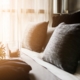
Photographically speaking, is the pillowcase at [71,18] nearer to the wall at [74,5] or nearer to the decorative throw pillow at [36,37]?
the decorative throw pillow at [36,37]

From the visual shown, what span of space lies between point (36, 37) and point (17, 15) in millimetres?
922

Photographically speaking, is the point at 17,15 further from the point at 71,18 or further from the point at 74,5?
the point at 71,18

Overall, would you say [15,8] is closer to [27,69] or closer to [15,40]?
[15,40]

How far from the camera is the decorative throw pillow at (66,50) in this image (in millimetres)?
1184

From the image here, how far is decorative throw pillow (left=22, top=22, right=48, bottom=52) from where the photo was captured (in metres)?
2.13

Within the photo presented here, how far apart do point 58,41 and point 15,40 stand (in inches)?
68.5

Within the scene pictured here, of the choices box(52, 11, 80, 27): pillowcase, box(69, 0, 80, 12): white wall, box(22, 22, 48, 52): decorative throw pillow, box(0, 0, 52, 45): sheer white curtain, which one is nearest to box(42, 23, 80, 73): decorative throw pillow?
box(52, 11, 80, 27): pillowcase

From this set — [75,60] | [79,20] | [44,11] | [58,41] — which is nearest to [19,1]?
[44,11]

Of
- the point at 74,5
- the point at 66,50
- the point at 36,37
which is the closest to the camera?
the point at 66,50

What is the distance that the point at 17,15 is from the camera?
9.62ft

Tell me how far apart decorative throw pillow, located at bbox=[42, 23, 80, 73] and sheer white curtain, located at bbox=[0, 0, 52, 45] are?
1679 mm

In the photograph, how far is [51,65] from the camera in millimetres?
1304

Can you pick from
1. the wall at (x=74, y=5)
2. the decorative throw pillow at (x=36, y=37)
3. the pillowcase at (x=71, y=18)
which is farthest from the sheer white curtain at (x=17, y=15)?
the pillowcase at (x=71, y=18)

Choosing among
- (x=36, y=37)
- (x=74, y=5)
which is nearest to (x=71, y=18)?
(x=36, y=37)
